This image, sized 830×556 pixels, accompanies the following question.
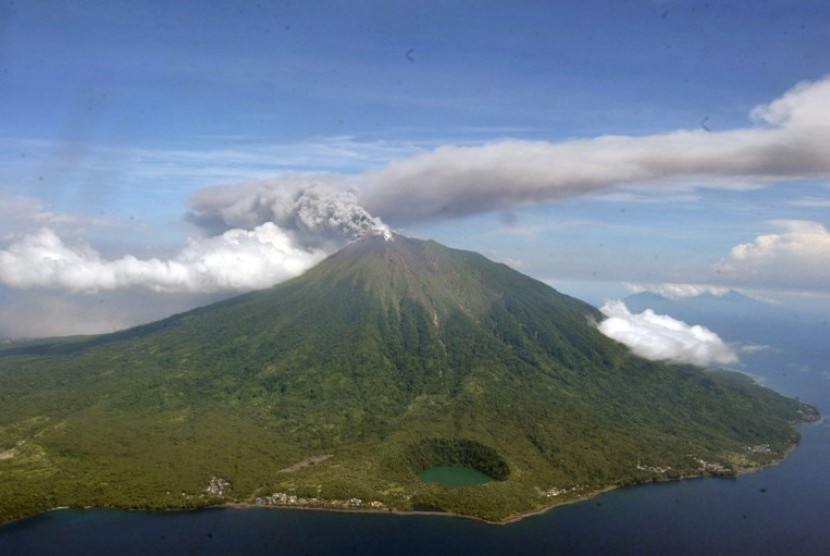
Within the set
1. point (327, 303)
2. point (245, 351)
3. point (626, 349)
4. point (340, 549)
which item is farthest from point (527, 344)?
point (340, 549)

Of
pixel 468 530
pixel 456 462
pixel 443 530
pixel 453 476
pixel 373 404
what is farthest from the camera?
pixel 373 404

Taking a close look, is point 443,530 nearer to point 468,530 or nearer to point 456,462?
point 468,530

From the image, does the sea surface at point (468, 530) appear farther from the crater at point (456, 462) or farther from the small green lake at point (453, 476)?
the crater at point (456, 462)

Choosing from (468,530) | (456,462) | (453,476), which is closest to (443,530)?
(468,530)

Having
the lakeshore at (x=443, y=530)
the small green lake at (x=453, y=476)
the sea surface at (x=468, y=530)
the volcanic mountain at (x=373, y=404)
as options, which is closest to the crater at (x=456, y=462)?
the small green lake at (x=453, y=476)

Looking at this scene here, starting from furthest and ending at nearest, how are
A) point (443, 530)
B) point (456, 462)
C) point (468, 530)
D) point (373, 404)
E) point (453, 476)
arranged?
point (373, 404), point (456, 462), point (453, 476), point (468, 530), point (443, 530)
